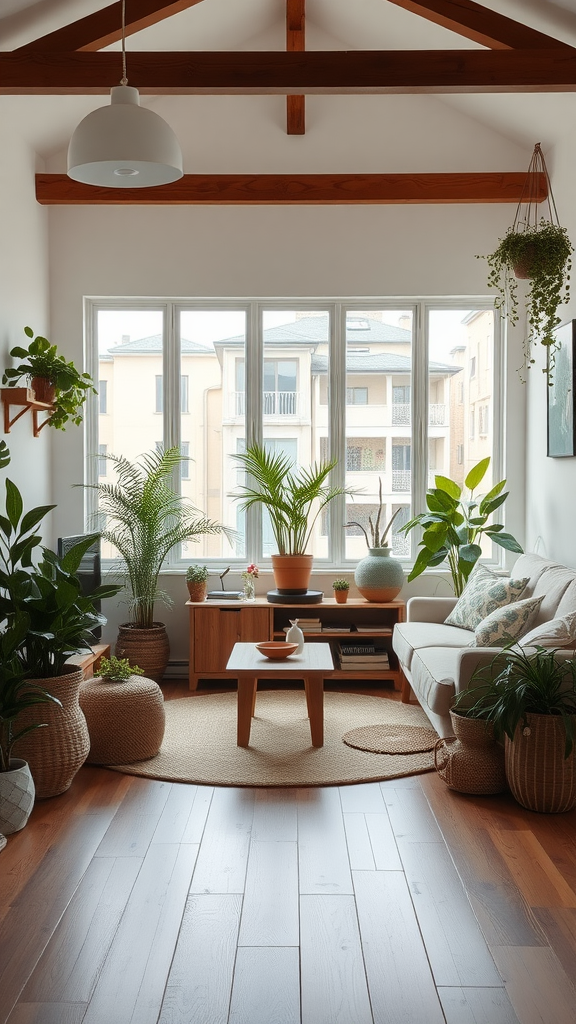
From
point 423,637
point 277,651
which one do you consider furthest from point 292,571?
point 277,651

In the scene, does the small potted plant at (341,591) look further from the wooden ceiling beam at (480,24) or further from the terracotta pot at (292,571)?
the wooden ceiling beam at (480,24)

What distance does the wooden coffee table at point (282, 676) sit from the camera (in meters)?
4.43

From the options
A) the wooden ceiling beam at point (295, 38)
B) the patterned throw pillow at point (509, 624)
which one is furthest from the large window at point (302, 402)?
the patterned throw pillow at point (509, 624)

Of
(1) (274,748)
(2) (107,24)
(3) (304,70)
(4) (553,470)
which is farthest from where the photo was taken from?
(4) (553,470)

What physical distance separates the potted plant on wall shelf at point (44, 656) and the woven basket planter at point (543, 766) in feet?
5.82

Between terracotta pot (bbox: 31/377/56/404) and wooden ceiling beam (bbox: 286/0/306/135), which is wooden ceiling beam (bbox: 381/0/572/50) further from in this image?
terracotta pot (bbox: 31/377/56/404)

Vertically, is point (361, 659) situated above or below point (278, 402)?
below

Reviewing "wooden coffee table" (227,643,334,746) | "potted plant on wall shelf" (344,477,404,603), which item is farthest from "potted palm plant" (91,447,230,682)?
Answer: "wooden coffee table" (227,643,334,746)

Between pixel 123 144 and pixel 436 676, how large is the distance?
8.39ft

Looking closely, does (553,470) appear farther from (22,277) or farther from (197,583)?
(22,277)

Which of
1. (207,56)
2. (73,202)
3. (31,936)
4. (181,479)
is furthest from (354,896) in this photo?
(73,202)

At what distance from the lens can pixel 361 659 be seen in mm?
5965

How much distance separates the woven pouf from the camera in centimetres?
428

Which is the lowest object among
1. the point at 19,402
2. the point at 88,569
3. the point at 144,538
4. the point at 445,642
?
the point at 445,642
